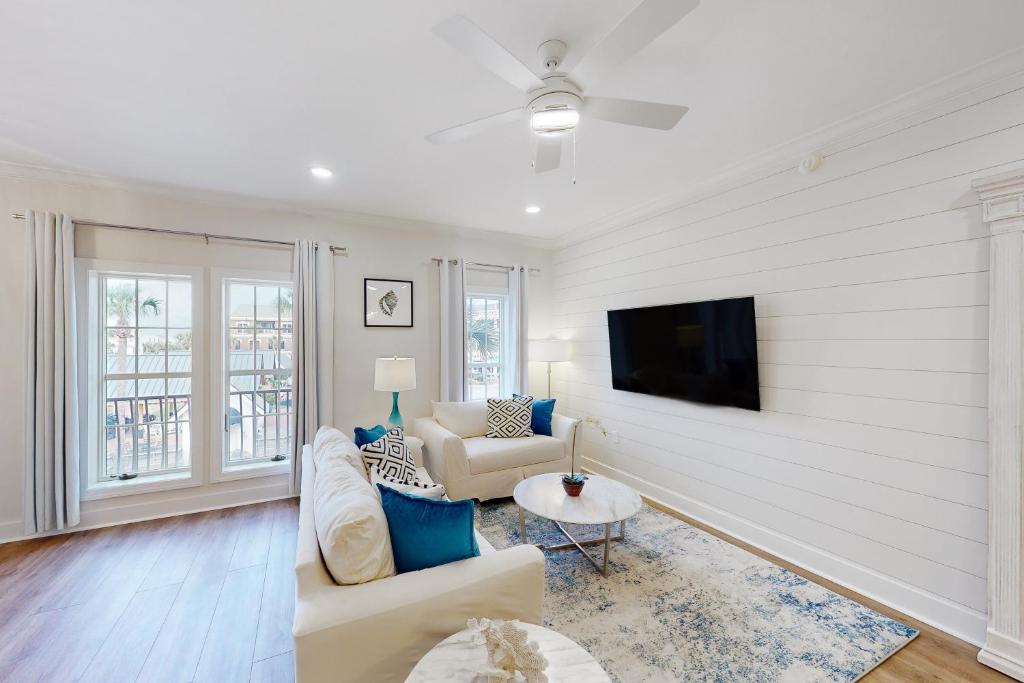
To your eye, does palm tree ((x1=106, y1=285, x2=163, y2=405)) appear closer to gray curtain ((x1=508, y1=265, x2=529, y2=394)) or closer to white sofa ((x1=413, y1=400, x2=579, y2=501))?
white sofa ((x1=413, y1=400, x2=579, y2=501))

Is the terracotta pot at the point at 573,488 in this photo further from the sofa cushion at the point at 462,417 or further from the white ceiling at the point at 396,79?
the white ceiling at the point at 396,79

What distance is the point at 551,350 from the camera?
15.1 ft

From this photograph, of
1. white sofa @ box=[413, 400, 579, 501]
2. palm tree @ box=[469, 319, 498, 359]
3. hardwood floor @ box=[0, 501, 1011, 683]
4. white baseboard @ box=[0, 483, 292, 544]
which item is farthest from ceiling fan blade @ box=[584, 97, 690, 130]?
white baseboard @ box=[0, 483, 292, 544]

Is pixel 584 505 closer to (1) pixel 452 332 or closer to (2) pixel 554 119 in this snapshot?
(2) pixel 554 119

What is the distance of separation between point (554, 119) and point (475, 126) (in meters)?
0.35

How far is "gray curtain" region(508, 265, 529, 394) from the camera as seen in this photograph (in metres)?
4.77

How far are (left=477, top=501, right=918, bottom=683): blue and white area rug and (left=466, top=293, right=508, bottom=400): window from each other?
2.16m

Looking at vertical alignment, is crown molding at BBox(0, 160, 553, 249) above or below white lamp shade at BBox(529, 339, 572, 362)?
above

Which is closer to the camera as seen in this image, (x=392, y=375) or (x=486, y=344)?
(x=392, y=375)

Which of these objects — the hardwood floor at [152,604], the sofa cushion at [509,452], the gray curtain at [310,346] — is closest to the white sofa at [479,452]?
the sofa cushion at [509,452]

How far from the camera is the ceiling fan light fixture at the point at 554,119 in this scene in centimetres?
Result: 173

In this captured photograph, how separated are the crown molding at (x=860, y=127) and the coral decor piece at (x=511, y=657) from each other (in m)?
3.03

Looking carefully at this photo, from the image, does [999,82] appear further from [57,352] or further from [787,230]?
[57,352]

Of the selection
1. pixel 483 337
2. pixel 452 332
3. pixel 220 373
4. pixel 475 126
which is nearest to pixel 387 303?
pixel 452 332
